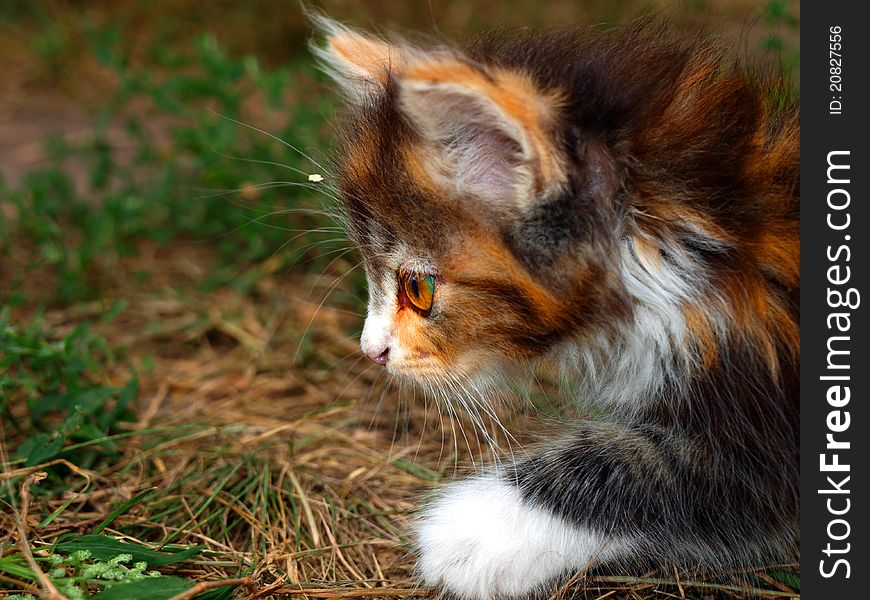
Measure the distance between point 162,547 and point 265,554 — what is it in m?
0.27

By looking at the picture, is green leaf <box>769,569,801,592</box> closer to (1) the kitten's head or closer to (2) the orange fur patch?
(1) the kitten's head

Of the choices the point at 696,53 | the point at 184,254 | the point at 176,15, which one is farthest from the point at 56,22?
the point at 696,53

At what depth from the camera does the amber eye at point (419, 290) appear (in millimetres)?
2119

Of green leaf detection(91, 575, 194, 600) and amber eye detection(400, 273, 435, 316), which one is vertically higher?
amber eye detection(400, 273, 435, 316)

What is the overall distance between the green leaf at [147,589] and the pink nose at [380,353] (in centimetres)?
70

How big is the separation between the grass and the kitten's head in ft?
1.42

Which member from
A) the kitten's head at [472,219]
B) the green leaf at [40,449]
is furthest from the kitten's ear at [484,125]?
the green leaf at [40,449]

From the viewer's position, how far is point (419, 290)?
2156 mm

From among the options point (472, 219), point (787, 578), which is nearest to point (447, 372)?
point (472, 219)

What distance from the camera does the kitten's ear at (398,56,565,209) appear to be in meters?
1.77

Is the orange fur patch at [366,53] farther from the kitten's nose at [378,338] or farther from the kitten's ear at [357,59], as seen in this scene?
the kitten's nose at [378,338]

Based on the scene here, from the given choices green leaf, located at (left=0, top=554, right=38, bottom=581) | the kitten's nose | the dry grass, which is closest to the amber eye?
the kitten's nose

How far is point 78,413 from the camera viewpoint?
2525 millimetres

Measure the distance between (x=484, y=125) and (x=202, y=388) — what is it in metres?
1.78
